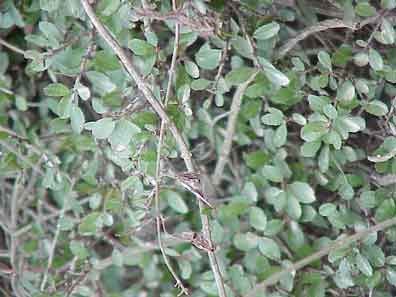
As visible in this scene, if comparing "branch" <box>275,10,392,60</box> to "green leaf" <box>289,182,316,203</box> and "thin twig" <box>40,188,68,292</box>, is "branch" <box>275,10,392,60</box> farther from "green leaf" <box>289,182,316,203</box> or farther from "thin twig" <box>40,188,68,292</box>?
"thin twig" <box>40,188,68,292</box>

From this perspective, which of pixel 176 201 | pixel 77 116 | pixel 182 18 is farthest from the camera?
pixel 176 201

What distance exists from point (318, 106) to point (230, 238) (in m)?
0.29

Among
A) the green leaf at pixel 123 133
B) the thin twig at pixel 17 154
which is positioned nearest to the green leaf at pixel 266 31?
the green leaf at pixel 123 133

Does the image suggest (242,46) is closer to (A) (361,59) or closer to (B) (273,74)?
(B) (273,74)

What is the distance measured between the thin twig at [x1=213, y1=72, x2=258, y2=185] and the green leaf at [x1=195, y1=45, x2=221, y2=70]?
0.05m

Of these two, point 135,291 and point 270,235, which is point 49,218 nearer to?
point 135,291

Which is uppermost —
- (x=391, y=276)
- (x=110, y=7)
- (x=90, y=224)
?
(x=110, y=7)

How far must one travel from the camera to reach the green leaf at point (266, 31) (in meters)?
0.89

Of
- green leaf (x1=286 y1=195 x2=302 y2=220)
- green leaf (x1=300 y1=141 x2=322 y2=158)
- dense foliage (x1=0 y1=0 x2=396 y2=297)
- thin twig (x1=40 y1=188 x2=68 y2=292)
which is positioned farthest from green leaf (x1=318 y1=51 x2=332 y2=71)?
thin twig (x1=40 y1=188 x2=68 y2=292)

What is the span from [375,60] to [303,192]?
23cm

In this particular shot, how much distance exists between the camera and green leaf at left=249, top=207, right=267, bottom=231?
1.00m

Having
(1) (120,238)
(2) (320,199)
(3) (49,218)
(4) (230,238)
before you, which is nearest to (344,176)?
(2) (320,199)

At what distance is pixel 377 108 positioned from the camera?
892 millimetres

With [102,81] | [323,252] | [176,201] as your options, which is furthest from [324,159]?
Answer: [102,81]
